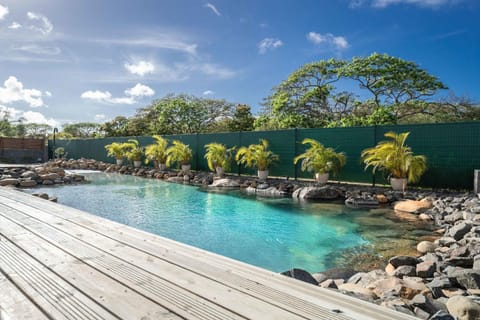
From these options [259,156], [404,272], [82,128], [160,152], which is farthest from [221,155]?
[82,128]

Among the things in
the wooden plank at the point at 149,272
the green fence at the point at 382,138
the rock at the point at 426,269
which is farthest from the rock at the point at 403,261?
the green fence at the point at 382,138

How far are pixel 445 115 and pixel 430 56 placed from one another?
9.36 ft

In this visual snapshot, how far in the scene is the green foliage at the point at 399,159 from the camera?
6932 millimetres

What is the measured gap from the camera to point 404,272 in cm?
284

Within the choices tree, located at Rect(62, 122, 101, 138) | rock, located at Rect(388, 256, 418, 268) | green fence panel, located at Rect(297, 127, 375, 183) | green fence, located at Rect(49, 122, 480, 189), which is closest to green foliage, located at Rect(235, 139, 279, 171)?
green fence, located at Rect(49, 122, 480, 189)

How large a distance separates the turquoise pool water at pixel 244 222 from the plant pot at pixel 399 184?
4.81 ft

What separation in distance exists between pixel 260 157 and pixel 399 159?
3.96 metres

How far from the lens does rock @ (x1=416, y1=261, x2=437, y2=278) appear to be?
2783 mm

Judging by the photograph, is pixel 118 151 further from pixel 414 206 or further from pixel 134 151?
pixel 414 206

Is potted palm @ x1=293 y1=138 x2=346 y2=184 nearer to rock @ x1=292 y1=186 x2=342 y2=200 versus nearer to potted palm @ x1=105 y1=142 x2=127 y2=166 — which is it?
rock @ x1=292 y1=186 x2=342 y2=200

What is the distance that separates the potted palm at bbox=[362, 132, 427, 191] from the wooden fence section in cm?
2080

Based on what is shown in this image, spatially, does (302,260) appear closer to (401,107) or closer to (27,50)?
(27,50)

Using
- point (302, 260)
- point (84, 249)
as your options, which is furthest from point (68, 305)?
point (302, 260)

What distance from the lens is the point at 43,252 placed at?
1.98m
